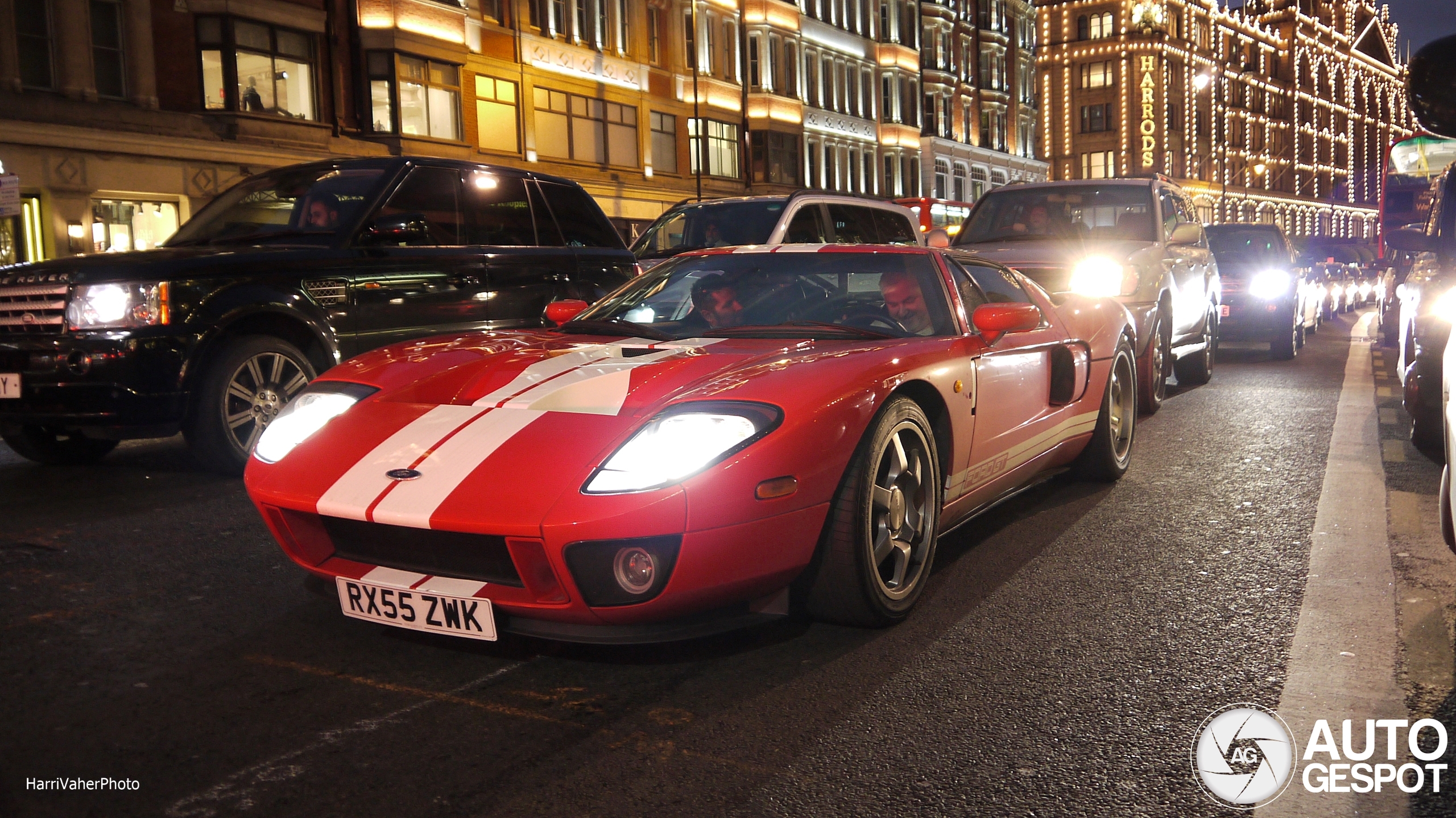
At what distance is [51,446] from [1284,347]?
500 inches

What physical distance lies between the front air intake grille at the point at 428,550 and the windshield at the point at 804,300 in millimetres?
1522

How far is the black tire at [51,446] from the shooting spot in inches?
281

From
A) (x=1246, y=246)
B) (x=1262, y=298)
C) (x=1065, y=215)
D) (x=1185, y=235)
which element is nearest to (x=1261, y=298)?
(x=1262, y=298)

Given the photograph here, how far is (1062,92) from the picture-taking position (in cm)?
7975

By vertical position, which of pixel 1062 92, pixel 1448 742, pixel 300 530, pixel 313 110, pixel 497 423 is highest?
pixel 1062 92

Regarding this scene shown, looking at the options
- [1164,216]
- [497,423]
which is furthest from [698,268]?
[1164,216]

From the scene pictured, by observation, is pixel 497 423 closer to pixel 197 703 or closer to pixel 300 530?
pixel 300 530

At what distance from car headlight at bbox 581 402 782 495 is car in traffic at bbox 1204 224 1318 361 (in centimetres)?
1172

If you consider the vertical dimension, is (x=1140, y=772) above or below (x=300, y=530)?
below

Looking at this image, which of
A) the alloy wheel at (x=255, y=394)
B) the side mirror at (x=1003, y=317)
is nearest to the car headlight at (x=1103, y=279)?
the side mirror at (x=1003, y=317)

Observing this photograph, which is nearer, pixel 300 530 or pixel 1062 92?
pixel 300 530

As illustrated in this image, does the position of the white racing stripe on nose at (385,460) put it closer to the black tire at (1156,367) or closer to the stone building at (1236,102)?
the black tire at (1156,367)

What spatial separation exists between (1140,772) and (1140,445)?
209 inches
